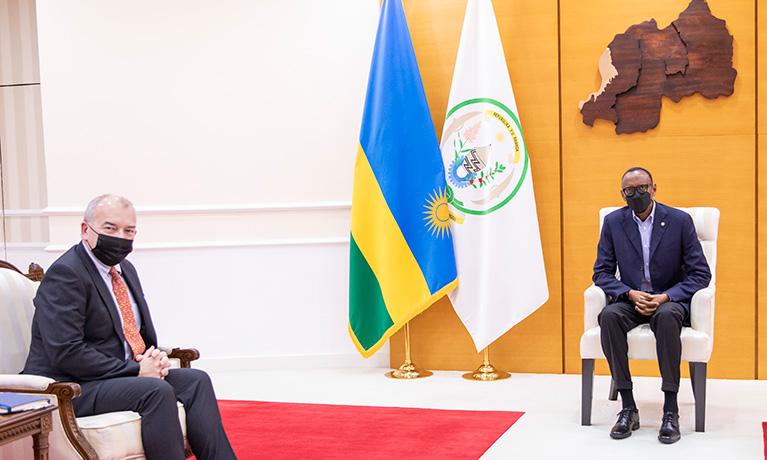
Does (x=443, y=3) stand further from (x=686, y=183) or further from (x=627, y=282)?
(x=627, y=282)

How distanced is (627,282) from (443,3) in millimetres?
2354

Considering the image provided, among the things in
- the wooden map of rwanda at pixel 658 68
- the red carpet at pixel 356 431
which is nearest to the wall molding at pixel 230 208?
the red carpet at pixel 356 431

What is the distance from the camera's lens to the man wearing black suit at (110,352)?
8.98 feet

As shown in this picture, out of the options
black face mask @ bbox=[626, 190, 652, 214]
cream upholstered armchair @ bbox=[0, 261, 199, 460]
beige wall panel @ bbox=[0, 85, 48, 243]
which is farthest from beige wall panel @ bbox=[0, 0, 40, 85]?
black face mask @ bbox=[626, 190, 652, 214]

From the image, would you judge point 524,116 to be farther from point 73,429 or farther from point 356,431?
point 73,429

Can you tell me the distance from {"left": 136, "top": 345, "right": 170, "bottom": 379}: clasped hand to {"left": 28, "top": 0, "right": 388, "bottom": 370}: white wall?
264 cm

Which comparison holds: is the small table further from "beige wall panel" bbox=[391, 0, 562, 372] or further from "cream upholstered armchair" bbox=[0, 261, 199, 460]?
"beige wall panel" bbox=[391, 0, 562, 372]

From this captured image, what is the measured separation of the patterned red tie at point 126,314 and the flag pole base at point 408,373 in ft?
8.03

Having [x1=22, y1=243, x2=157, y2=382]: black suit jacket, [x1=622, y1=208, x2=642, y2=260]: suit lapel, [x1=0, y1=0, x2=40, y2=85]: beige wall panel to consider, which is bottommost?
[x1=22, y1=243, x2=157, y2=382]: black suit jacket

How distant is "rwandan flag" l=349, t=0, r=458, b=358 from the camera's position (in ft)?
16.8

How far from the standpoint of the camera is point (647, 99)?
4.96 metres

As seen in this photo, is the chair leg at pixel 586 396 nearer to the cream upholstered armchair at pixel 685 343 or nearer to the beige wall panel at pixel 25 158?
the cream upholstered armchair at pixel 685 343

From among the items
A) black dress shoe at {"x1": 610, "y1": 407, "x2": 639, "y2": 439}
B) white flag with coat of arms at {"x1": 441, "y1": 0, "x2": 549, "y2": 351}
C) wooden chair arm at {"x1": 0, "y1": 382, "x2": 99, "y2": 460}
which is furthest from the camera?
white flag with coat of arms at {"x1": 441, "y1": 0, "x2": 549, "y2": 351}

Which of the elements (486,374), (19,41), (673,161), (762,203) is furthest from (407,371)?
(19,41)
